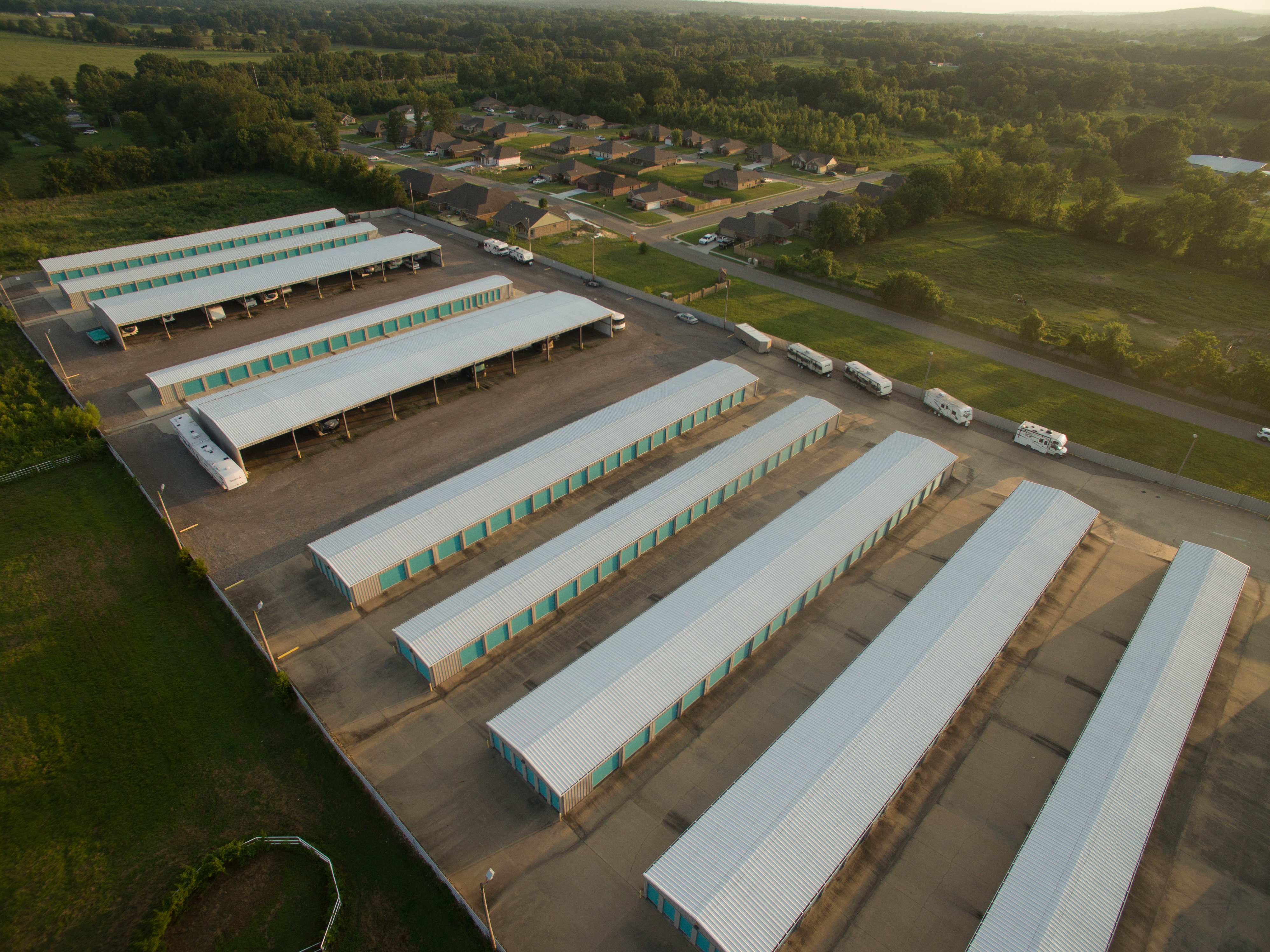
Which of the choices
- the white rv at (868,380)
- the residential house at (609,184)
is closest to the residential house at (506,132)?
the residential house at (609,184)

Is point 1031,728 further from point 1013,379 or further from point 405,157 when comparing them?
point 405,157

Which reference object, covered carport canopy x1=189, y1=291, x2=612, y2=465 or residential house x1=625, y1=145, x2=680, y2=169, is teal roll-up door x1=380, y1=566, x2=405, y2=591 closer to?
covered carport canopy x1=189, y1=291, x2=612, y2=465

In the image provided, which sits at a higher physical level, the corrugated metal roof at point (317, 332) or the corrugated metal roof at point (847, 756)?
the corrugated metal roof at point (317, 332)

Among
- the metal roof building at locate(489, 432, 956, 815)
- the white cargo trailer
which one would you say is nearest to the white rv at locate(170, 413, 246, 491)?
the metal roof building at locate(489, 432, 956, 815)

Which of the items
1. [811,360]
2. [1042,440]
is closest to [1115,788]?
[1042,440]

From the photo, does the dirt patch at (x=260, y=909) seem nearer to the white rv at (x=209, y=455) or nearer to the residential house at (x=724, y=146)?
the white rv at (x=209, y=455)

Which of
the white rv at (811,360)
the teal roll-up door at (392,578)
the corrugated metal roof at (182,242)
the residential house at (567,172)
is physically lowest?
the teal roll-up door at (392,578)

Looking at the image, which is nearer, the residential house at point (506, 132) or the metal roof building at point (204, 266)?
the metal roof building at point (204, 266)

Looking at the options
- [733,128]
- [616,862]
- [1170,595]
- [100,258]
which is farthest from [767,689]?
[733,128]
